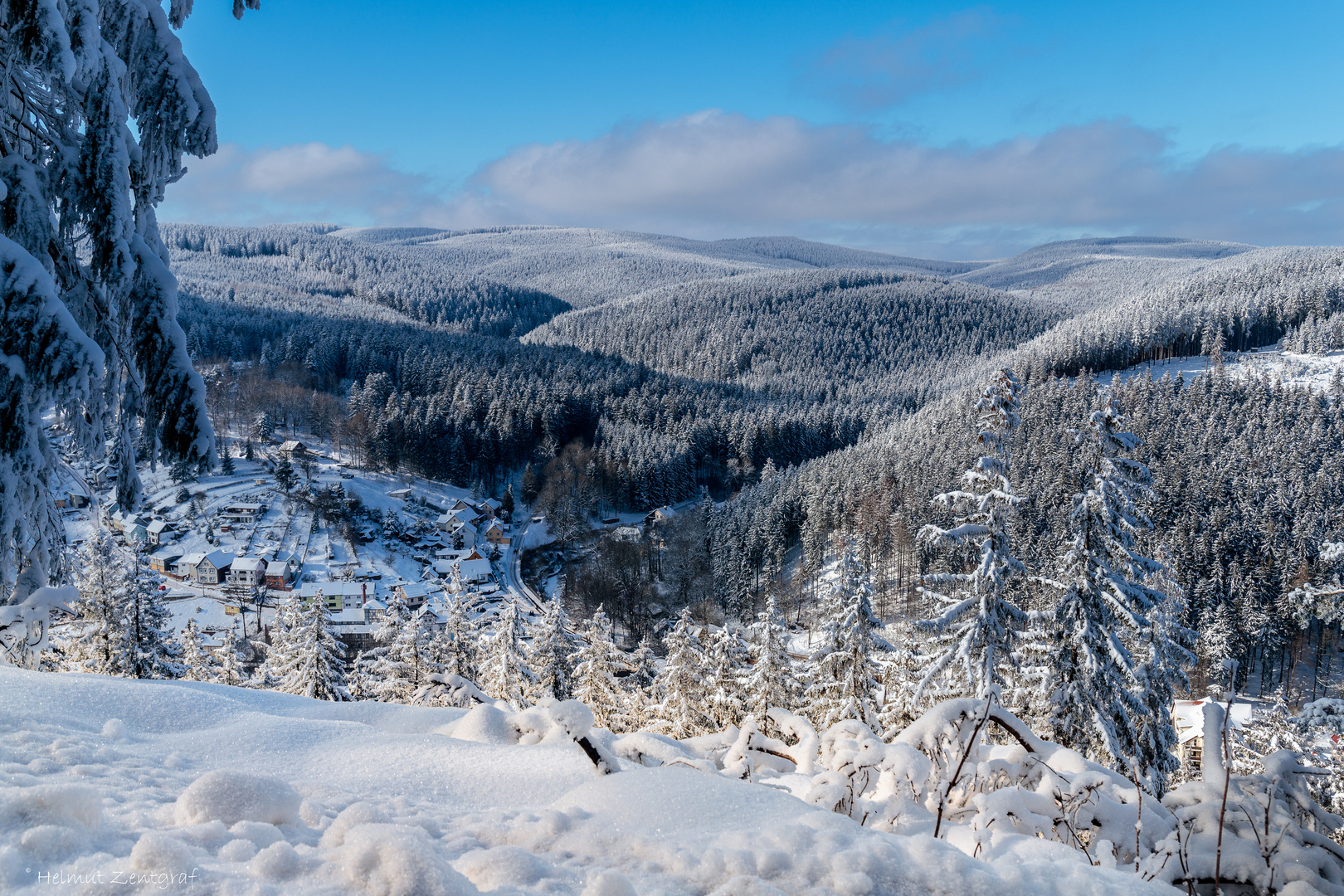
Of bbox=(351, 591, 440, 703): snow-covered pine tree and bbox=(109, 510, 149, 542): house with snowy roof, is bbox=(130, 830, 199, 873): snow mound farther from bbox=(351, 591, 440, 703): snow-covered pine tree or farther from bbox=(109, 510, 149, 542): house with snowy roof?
bbox=(109, 510, 149, 542): house with snowy roof

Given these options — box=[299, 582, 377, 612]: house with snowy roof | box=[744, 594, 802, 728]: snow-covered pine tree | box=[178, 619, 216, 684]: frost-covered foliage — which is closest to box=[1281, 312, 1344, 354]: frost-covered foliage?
box=[744, 594, 802, 728]: snow-covered pine tree

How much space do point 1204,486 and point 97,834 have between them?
7139 cm

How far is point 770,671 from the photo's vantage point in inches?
623

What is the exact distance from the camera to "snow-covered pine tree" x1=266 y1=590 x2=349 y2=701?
17609mm

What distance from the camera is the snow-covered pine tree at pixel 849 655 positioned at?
15.2m

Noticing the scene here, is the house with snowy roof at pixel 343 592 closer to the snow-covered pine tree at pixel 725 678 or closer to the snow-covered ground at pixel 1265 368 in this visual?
the snow-covered pine tree at pixel 725 678

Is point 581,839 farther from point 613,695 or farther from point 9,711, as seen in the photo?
point 613,695

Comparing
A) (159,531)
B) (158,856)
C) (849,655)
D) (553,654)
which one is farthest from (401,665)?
(159,531)

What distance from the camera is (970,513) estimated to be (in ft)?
38.5

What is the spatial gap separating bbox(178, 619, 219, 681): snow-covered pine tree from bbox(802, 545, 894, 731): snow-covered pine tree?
16.4 meters

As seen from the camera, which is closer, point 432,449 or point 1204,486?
point 1204,486

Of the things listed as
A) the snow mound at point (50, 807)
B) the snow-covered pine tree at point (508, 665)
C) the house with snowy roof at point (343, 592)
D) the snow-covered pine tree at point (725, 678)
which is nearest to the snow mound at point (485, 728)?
the snow mound at point (50, 807)

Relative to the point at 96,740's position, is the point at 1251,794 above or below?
above

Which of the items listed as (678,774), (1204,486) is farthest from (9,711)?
(1204,486)
